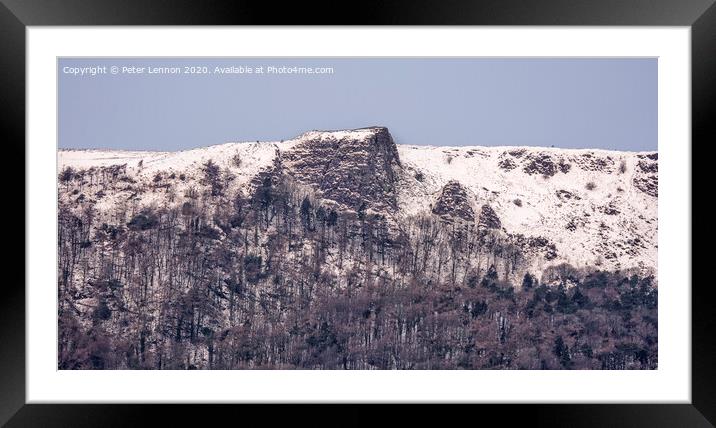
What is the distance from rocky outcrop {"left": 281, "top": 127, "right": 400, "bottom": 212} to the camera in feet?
110

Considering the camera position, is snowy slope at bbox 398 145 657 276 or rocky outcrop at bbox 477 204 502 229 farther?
rocky outcrop at bbox 477 204 502 229

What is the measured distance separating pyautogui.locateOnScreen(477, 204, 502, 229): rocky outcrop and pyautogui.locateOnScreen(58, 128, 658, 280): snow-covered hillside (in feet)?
0.13

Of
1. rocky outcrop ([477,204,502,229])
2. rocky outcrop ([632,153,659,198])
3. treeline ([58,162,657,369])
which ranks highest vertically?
rocky outcrop ([632,153,659,198])

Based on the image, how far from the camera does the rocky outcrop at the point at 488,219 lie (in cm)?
3438

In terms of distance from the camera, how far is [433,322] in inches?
1228

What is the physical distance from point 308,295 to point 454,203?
7524mm

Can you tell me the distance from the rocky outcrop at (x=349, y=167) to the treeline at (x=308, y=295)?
63cm

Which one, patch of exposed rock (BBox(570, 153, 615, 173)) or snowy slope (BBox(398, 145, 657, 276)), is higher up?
patch of exposed rock (BBox(570, 153, 615, 173))
